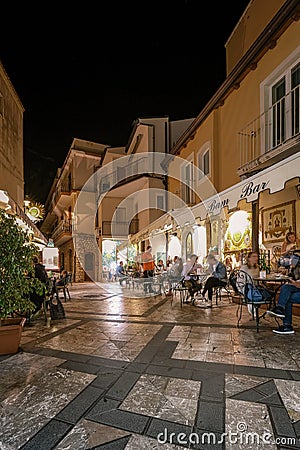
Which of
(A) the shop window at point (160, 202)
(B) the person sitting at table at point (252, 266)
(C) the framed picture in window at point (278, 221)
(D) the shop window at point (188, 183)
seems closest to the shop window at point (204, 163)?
(D) the shop window at point (188, 183)

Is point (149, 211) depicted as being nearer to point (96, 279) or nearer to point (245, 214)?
point (96, 279)

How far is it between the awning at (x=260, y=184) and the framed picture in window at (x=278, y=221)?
2.11 m

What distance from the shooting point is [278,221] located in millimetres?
8742

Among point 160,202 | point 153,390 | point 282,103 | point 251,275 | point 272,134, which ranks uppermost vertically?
point 282,103

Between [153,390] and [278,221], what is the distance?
697cm

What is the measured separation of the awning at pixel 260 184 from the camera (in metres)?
5.21

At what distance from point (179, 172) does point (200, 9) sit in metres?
7.28

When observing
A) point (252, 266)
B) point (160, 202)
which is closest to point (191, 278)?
point (252, 266)

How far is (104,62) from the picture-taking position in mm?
11344

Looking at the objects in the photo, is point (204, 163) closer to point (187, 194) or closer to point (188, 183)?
point (188, 183)

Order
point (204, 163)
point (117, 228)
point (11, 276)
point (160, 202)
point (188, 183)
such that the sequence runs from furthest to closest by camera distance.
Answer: point (117, 228), point (160, 202), point (188, 183), point (204, 163), point (11, 276)

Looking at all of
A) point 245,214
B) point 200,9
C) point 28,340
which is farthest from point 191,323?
point 200,9

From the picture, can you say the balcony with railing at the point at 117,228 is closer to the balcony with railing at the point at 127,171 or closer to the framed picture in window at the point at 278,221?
the balcony with railing at the point at 127,171

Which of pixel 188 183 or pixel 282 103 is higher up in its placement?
pixel 282 103
